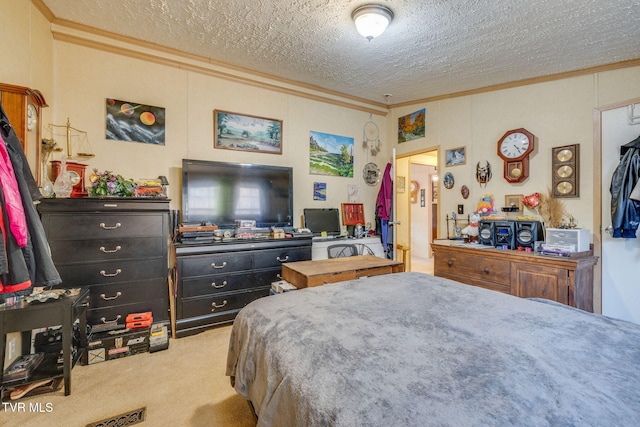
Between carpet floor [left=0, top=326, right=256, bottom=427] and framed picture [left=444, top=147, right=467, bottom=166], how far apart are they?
364cm

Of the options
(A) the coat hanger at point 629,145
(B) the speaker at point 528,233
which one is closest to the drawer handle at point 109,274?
(B) the speaker at point 528,233

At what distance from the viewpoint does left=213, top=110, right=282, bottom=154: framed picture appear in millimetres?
3463

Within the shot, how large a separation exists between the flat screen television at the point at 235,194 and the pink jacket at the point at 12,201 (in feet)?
5.42

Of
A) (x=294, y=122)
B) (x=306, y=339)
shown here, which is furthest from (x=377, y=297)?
(x=294, y=122)

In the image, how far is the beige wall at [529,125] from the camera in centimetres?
290

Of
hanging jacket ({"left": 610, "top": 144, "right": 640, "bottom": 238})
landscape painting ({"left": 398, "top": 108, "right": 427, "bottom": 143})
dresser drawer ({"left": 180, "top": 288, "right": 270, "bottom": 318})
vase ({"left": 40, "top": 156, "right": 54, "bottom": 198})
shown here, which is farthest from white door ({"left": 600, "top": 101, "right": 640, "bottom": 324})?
vase ({"left": 40, "top": 156, "right": 54, "bottom": 198})

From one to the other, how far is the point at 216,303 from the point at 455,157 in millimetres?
3548

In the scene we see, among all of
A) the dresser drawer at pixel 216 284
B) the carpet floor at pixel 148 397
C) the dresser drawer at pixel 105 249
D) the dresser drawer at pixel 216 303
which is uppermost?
the dresser drawer at pixel 105 249

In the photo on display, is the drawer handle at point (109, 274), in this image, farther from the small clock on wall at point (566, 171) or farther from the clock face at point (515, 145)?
the small clock on wall at point (566, 171)

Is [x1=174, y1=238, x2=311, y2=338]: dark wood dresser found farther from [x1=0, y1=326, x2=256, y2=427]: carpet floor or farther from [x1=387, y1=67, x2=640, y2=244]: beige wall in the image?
[x1=387, y1=67, x2=640, y2=244]: beige wall

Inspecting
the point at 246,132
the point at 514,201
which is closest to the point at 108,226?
the point at 246,132

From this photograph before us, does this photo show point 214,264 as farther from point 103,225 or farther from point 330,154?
point 330,154

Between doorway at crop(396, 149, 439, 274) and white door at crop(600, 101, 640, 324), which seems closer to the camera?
white door at crop(600, 101, 640, 324)

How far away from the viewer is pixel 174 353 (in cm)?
244
